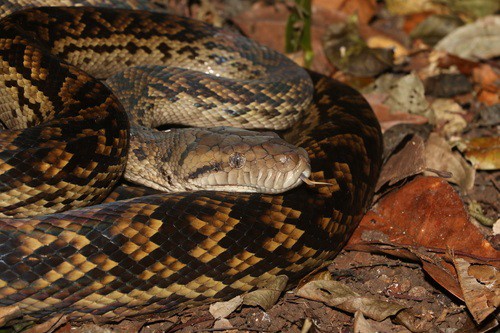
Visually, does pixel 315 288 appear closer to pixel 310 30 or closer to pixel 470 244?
pixel 470 244

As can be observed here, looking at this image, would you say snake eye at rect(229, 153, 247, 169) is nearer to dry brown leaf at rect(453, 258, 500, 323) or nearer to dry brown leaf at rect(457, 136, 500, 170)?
dry brown leaf at rect(453, 258, 500, 323)

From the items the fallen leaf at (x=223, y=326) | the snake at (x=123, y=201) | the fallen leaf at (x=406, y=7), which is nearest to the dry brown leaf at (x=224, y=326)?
the fallen leaf at (x=223, y=326)

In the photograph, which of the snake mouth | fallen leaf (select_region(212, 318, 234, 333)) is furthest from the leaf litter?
the snake mouth

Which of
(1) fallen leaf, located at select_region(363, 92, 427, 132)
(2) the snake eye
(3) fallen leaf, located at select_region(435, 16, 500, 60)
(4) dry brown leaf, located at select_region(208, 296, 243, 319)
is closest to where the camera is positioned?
(4) dry brown leaf, located at select_region(208, 296, 243, 319)

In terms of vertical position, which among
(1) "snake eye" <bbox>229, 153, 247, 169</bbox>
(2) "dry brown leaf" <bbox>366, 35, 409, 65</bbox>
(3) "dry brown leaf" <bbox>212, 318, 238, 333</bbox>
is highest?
(1) "snake eye" <bbox>229, 153, 247, 169</bbox>

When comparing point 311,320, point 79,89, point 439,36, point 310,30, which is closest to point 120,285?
point 311,320

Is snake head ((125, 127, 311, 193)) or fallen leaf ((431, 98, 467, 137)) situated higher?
snake head ((125, 127, 311, 193))

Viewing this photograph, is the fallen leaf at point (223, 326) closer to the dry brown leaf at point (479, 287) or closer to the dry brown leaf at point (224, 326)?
the dry brown leaf at point (224, 326)
